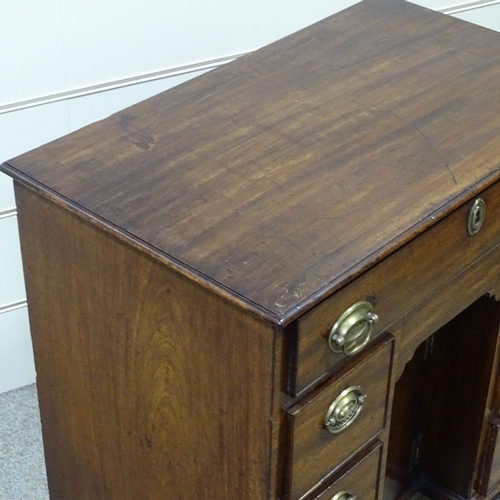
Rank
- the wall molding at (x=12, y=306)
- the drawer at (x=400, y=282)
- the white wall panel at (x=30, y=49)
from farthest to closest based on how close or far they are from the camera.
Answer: the wall molding at (x=12, y=306)
the white wall panel at (x=30, y=49)
the drawer at (x=400, y=282)

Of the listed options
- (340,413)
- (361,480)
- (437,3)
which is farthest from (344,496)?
(437,3)

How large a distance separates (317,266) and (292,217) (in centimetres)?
9

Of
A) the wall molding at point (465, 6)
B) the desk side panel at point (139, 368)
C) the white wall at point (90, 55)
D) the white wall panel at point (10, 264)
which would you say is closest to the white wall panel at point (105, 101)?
the white wall at point (90, 55)

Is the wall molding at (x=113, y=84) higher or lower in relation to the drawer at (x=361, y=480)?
higher

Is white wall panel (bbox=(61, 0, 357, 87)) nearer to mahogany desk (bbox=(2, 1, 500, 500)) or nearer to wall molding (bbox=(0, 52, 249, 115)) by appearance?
wall molding (bbox=(0, 52, 249, 115))

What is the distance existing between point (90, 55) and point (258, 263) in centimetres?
78

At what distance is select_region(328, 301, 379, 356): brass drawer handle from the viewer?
102 cm

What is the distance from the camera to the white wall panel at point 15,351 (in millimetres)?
1836

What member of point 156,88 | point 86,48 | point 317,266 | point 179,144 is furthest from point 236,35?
point 317,266

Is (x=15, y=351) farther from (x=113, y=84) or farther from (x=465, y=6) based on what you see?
(x=465, y=6)

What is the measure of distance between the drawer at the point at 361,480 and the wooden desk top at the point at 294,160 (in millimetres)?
295

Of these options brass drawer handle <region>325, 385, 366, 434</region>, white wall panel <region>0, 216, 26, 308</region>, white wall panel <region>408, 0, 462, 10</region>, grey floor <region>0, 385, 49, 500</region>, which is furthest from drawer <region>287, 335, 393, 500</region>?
white wall panel <region>408, 0, 462, 10</region>

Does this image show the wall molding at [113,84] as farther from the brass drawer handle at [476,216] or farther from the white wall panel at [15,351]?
the brass drawer handle at [476,216]

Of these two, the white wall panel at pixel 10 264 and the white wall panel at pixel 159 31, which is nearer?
the white wall panel at pixel 159 31
